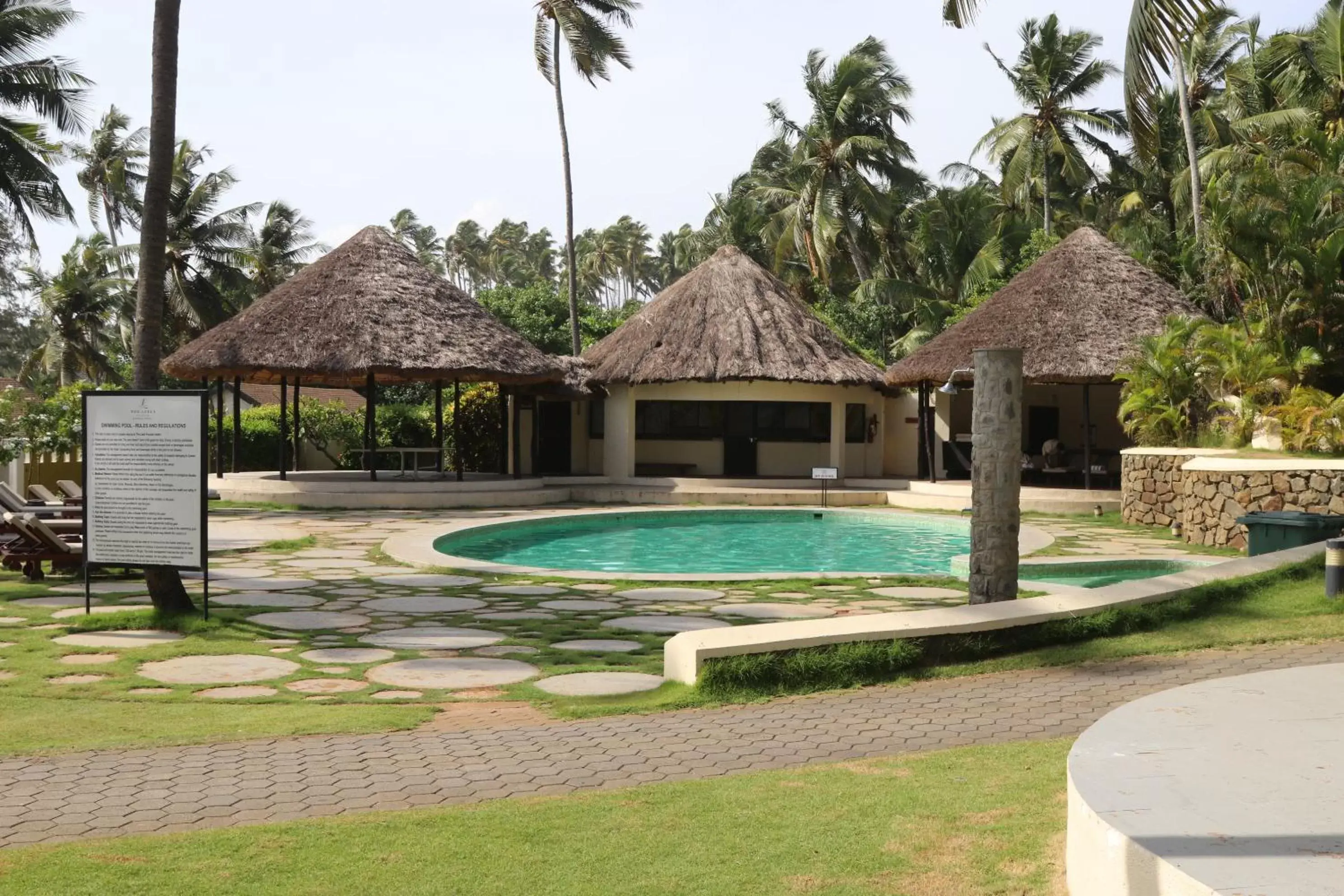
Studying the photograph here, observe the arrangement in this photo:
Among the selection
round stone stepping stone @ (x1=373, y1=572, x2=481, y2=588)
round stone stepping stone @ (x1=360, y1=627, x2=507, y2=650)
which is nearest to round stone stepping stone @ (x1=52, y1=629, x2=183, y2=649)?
round stone stepping stone @ (x1=360, y1=627, x2=507, y2=650)

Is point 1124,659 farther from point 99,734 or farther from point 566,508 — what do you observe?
point 566,508

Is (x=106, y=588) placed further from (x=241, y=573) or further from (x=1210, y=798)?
(x=1210, y=798)

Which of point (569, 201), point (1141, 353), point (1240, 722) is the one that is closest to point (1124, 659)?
point (1240, 722)

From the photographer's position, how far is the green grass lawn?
3.27 metres

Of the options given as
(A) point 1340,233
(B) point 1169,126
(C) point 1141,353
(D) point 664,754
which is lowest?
(D) point 664,754

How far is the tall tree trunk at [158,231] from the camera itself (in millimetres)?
7832

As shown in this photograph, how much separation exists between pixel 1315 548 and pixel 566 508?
12525 mm

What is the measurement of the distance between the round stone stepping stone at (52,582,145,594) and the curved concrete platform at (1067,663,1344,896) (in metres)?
7.73

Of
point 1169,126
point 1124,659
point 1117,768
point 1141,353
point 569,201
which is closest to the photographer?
point 1117,768

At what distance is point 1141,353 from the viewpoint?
1789cm

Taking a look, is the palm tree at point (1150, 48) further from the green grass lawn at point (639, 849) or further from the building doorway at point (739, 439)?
the building doorway at point (739, 439)

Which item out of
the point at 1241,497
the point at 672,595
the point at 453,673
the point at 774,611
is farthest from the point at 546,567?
the point at 1241,497

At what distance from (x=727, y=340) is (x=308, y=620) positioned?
15.8 metres

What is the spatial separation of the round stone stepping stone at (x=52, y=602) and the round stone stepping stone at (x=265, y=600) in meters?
0.89
